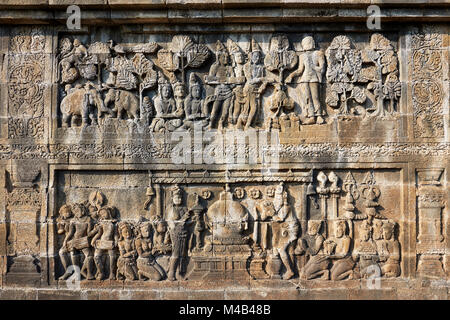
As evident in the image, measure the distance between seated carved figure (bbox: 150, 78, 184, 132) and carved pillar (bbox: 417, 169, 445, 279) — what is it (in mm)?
3811

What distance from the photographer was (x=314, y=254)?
7.76 m

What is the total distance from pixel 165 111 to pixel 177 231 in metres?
1.86

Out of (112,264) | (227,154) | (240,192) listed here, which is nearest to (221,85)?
(227,154)

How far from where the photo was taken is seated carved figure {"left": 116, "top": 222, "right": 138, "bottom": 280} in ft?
25.3

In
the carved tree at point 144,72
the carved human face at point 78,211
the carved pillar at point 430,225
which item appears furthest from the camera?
the carved tree at point 144,72

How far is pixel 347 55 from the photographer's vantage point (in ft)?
25.9

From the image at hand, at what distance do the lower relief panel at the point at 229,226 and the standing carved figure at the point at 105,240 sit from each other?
2 centimetres

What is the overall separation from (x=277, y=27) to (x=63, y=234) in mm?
4626

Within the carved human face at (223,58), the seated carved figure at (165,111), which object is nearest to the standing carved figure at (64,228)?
the seated carved figure at (165,111)

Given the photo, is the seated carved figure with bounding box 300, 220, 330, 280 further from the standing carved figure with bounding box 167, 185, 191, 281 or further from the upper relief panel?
the standing carved figure with bounding box 167, 185, 191, 281

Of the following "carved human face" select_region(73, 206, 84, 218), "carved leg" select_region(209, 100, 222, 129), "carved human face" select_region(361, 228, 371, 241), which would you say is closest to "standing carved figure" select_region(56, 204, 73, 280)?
"carved human face" select_region(73, 206, 84, 218)

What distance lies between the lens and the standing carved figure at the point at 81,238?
25.4 feet

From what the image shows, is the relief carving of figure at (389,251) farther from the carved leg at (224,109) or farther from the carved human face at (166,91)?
the carved human face at (166,91)

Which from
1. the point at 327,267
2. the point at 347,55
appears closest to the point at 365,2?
the point at 347,55
